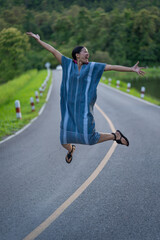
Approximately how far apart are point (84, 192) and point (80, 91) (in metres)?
1.67

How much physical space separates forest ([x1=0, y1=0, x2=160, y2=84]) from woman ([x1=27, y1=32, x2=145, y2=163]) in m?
2.81

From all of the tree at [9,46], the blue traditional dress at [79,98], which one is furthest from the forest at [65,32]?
the blue traditional dress at [79,98]

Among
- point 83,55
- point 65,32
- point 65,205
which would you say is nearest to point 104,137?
point 65,205

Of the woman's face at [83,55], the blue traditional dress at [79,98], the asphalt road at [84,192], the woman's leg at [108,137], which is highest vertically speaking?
the woman's face at [83,55]

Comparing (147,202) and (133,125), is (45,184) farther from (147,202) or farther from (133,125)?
(133,125)

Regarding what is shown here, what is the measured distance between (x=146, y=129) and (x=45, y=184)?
5.29 metres

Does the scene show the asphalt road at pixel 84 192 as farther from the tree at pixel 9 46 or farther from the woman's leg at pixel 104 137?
the tree at pixel 9 46

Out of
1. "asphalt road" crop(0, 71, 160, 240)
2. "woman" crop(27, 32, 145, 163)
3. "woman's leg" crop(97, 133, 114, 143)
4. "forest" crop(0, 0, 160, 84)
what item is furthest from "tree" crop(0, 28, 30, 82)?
"woman's leg" crop(97, 133, 114, 143)

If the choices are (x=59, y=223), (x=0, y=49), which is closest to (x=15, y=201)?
(x=59, y=223)

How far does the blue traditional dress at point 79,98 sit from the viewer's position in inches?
152

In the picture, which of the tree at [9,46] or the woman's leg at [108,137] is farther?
the tree at [9,46]

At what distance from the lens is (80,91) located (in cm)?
390

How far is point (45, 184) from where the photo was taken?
14.8 feet

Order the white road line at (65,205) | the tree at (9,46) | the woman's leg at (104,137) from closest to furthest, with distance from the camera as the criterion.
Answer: the white road line at (65,205)
the woman's leg at (104,137)
the tree at (9,46)
